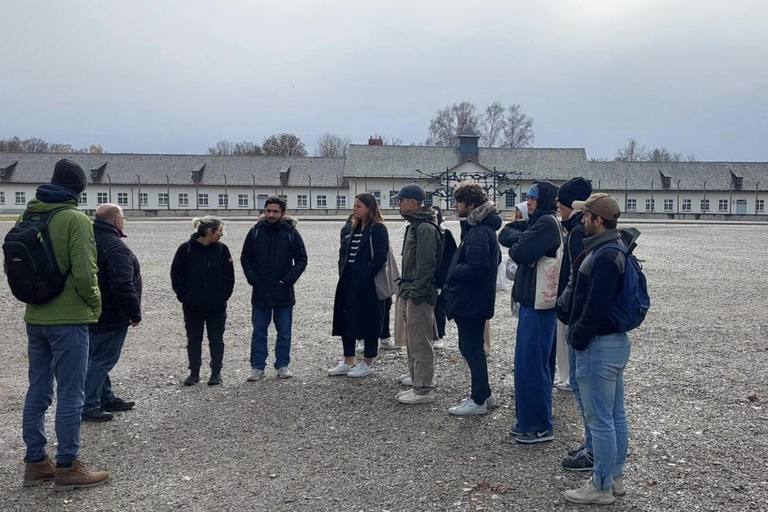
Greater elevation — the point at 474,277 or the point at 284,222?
the point at 284,222

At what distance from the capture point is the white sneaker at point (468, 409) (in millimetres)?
6020

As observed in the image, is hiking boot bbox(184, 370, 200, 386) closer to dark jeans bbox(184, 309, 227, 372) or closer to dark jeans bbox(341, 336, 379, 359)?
dark jeans bbox(184, 309, 227, 372)

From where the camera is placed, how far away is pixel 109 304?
19.0 ft

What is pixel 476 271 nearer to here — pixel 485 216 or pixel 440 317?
pixel 485 216

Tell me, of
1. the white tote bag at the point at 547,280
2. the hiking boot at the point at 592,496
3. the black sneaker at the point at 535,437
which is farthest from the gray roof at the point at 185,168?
the hiking boot at the point at 592,496

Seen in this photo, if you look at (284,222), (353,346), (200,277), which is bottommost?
(353,346)

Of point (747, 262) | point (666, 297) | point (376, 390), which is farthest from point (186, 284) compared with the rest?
point (747, 262)

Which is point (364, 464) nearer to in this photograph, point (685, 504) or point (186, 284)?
point (685, 504)

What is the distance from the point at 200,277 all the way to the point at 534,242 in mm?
3459

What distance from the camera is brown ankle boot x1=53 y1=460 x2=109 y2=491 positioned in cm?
451

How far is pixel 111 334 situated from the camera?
5840 millimetres

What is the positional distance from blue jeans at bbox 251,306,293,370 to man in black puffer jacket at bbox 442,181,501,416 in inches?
82.3

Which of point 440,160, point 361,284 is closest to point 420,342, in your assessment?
point 361,284

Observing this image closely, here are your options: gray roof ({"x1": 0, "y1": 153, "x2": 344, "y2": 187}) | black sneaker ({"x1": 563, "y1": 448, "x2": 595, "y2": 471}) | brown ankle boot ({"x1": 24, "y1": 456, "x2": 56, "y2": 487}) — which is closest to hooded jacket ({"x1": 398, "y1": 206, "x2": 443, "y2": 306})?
black sneaker ({"x1": 563, "y1": 448, "x2": 595, "y2": 471})
